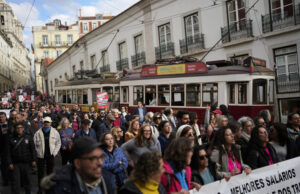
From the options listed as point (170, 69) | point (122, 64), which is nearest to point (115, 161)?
point (170, 69)

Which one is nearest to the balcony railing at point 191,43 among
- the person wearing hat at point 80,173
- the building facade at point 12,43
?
the person wearing hat at point 80,173

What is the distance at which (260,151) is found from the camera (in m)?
4.36

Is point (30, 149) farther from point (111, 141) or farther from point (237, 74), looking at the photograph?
point (237, 74)

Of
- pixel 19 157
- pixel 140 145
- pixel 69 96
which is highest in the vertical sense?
pixel 69 96

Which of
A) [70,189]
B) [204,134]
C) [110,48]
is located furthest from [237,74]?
[110,48]

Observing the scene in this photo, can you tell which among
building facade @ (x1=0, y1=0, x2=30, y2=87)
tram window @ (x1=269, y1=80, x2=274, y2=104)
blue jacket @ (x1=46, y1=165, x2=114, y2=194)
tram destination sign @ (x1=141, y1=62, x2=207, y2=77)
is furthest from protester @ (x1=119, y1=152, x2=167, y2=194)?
building facade @ (x1=0, y1=0, x2=30, y2=87)

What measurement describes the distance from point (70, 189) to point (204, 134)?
18.5ft

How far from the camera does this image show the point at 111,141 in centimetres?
441

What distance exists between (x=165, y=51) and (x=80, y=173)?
18.6 meters

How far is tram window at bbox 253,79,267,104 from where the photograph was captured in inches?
430

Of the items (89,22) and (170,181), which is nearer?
(170,181)

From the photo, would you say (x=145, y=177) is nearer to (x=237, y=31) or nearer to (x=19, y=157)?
(x=19, y=157)

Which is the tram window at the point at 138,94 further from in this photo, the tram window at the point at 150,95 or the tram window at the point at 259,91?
the tram window at the point at 259,91

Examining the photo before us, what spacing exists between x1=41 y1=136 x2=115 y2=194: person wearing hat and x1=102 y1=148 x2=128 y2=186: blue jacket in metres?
1.82
